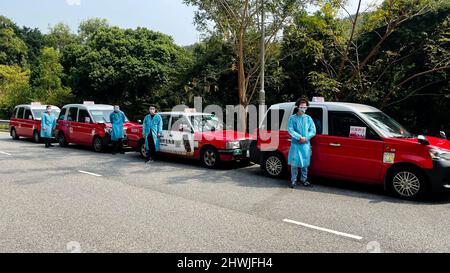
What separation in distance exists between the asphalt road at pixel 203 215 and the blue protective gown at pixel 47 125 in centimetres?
620

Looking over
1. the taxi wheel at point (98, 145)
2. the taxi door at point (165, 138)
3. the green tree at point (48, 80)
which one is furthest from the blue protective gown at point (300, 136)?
the green tree at point (48, 80)

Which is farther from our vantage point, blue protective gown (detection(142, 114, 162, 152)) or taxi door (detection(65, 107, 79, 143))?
taxi door (detection(65, 107, 79, 143))

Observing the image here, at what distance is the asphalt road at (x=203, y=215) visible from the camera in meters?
4.65

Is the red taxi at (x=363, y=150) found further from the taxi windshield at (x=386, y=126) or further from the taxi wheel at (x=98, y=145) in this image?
the taxi wheel at (x=98, y=145)

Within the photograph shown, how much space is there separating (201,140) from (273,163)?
8.10 feet

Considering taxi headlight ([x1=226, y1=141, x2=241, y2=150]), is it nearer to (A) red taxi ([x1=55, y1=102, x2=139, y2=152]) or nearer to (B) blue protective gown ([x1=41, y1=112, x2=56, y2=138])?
(A) red taxi ([x1=55, y1=102, x2=139, y2=152])

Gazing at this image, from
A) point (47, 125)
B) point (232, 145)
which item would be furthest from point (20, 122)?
point (232, 145)

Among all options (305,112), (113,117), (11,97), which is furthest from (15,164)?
(11,97)

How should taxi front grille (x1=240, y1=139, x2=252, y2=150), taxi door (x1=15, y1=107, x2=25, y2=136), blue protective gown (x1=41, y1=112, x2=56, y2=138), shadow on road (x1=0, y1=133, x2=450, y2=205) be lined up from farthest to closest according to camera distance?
taxi door (x1=15, y1=107, x2=25, y2=136) < blue protective gown (x1=41, y1=112, x2=56, y2=138) < taxi front grille (x1=240, y1=139, x2=252, y2=150) < shadow on road (x1=0, y1=133, x2=450, y2=205)

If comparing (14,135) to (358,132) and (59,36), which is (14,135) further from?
(59,36)

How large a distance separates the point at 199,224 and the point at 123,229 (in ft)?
3.54

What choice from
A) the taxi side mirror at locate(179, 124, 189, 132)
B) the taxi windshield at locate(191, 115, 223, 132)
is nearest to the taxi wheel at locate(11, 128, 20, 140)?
the taxi side mirror at locate(179, 124, 189, 132)

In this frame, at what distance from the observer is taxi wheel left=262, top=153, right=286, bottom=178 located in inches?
356

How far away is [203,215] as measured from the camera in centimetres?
590
